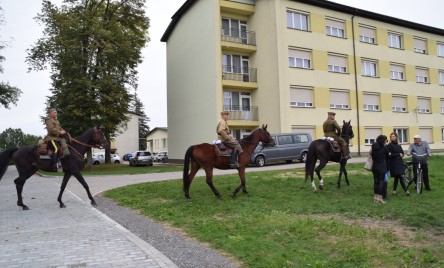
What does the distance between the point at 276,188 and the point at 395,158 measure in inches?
144

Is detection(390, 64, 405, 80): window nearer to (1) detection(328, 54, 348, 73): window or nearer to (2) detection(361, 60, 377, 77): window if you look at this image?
(2) detection(361, 60, 377, 77): window

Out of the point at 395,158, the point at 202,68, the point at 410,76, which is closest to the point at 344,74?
the point at 410,76

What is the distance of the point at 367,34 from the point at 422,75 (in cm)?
884

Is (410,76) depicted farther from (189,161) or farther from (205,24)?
(189,161)

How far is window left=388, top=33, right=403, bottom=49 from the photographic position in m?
37.3

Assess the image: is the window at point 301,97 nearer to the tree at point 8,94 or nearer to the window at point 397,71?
the window at point 397,71

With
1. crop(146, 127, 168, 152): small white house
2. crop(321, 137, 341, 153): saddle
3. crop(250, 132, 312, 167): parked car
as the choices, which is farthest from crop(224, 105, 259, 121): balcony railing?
crop(146, 127, 168, 152): small white house

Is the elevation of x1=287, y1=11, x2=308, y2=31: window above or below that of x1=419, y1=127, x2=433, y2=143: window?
above

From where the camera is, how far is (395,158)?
1088 cm

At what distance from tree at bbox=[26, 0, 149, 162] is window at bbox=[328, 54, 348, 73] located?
17.2 metres

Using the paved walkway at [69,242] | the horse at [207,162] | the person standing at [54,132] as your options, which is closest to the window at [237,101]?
the horse at [207,162]

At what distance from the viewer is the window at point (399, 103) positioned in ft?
121

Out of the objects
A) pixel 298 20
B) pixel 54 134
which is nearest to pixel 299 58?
pixel 298 20

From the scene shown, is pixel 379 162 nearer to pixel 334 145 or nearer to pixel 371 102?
pixel 334 145
